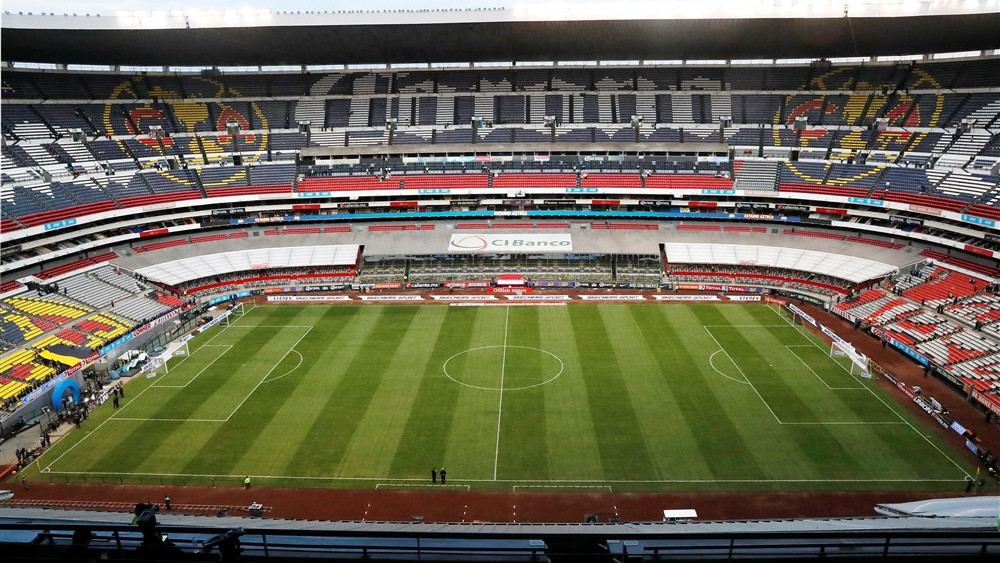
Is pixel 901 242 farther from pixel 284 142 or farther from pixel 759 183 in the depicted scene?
pixel 284 142

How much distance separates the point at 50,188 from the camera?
49750 millimetres

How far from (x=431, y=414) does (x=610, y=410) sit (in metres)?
9.27

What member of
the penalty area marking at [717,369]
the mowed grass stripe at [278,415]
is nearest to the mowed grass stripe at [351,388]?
the mowed grass stripe at [278,415]

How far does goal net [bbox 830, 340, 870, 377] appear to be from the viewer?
114 feet

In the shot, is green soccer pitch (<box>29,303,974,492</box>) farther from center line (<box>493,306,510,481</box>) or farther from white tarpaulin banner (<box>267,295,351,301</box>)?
white tarpaulin banner (<box>267,295,351,301</box>)

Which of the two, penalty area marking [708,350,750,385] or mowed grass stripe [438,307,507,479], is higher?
penalty area marking [708,350,750,385]

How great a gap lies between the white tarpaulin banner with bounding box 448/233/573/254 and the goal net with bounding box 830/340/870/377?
25238mm

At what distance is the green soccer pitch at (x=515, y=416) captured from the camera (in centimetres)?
2588

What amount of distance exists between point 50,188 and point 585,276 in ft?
153

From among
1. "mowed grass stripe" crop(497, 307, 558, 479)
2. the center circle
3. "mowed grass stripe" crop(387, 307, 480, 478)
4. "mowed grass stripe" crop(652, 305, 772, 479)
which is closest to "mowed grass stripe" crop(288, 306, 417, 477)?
"mowed grass stripe" crop(387, 307, 480, 478)

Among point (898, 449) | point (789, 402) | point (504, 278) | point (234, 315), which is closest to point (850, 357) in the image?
point (789, 402)

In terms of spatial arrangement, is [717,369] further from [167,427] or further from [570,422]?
[167,427]

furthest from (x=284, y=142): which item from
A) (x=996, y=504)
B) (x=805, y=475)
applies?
(x=996, y=504)

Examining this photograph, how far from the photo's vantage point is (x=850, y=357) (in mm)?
35781
